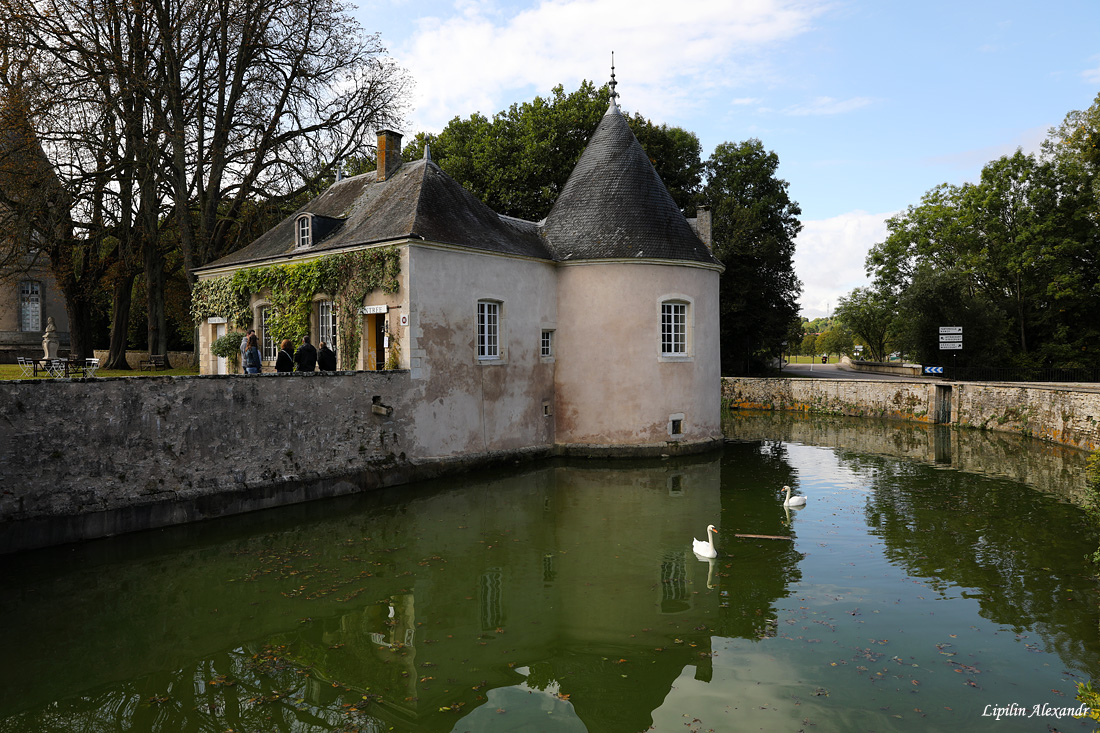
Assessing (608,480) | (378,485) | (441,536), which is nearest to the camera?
(441,536)

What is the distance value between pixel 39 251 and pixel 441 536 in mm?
18157

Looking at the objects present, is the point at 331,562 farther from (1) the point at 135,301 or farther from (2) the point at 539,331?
(1) the point at 135,301

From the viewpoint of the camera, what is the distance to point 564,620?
24.3 ft

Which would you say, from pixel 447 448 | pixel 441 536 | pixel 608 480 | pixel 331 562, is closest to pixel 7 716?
pixel 331 562

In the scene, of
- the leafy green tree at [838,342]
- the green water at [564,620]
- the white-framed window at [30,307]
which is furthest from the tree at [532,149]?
the leafy green tree at [838,342]

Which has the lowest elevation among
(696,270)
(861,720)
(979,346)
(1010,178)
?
(861,720)

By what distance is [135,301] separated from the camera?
99.7 ft

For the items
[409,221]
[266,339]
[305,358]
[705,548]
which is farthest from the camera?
[266,339]

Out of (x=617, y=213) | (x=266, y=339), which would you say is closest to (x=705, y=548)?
(x=617, y=213)

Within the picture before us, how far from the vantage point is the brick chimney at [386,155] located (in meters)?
19.0

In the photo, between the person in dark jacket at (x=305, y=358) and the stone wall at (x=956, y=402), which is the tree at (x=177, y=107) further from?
the stone wall at (x=956, y=402)

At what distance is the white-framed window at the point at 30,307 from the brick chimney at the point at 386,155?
2512 centimetres

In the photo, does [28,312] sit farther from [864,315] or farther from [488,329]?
[864,315]

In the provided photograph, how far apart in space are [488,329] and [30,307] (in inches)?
1173
